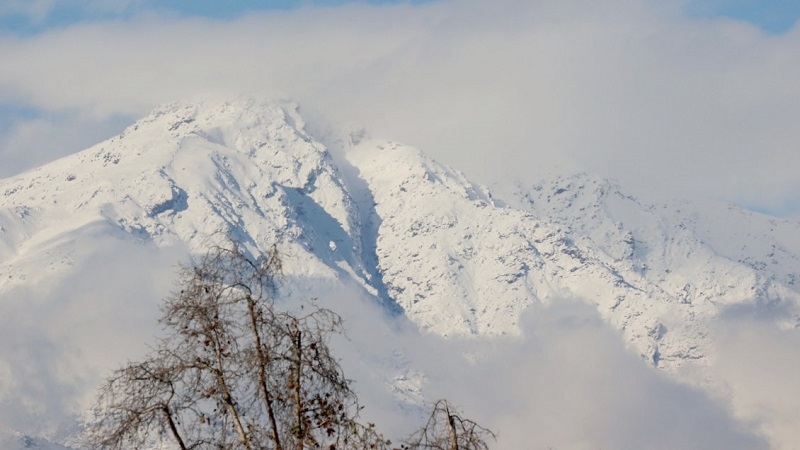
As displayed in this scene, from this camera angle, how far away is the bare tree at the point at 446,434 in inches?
808

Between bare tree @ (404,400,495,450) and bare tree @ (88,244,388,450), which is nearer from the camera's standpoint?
bare tree @ (88,244,388,450)

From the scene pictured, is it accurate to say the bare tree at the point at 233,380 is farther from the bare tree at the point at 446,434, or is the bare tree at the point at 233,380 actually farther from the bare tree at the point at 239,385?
the bare tree at the point at 446,434

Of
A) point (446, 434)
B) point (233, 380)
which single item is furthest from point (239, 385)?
point (446, 434)

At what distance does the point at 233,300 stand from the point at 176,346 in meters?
1.07

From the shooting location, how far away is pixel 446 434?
20750mm

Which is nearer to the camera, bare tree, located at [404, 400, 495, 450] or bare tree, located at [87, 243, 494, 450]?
bare tree, located at [87, 243, 494, 450]

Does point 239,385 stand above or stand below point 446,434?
above

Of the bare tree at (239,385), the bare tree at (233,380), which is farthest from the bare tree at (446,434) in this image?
the bare tree at (233,380)

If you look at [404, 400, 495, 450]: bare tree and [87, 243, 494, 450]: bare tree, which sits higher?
[87, 243, 494, 450]: bare tree

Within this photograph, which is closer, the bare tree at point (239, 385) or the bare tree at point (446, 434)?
Result: the bare tree at point (239, 385)

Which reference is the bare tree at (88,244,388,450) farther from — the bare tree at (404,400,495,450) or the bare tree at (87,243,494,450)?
the bare tree at (404,400,495,450)

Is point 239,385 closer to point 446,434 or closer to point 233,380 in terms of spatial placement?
point 233,380

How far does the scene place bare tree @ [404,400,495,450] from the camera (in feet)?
67.4

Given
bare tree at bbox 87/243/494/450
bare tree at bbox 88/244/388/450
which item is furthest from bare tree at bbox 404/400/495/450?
bare tree at bbox 88/244/388/450
